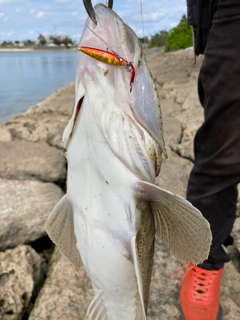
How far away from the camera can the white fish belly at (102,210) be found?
144 cm

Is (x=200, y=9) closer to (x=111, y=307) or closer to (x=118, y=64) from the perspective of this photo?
(x=118, y=64)

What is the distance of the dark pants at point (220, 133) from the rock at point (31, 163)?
5.12 ft

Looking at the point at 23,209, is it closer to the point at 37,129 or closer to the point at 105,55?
the point at 105,55

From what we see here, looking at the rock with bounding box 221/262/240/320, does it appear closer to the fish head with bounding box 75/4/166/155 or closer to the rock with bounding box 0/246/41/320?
the rock with bounding box 0/246/41/320

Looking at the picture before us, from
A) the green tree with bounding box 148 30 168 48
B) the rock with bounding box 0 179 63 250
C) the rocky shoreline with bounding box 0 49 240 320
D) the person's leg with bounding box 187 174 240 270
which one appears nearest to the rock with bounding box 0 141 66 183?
the rocky shoreline with bounding box 0 49 240 320

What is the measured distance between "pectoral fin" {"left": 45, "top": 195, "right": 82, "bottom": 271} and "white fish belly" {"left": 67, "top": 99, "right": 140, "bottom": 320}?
5cm

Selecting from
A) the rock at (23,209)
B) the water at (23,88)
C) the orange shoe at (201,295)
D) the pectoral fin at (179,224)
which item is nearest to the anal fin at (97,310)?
the pectoral fin at (179,224)

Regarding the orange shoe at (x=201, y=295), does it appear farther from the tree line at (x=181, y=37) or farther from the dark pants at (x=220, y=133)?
the tree line at (x=181, y=37)

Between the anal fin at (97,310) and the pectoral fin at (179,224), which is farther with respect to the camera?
the anal fin at (97,310)

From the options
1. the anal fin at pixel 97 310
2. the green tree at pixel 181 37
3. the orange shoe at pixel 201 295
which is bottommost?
the orange shoe at pixel 201 295

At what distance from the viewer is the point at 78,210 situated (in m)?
1.59

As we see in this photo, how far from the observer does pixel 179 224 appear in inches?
60.2

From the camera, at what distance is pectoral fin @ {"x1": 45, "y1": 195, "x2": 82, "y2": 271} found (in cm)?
165

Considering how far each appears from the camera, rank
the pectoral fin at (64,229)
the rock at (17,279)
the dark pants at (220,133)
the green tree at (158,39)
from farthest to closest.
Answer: the green tree at (158,39) < the rock at (17,279) < the dark pants at (220,133) < the pectoral fin at (64,229)
